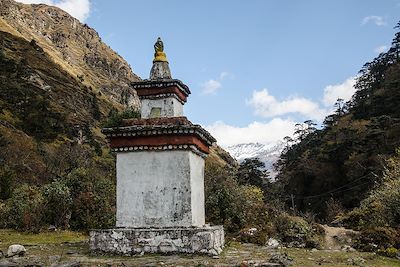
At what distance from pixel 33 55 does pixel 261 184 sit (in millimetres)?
60854

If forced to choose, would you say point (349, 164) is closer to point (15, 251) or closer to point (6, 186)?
point (6, 186)

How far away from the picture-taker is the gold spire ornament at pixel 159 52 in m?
14.5

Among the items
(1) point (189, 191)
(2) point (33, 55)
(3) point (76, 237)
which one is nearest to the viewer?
(1) point (189, 191)

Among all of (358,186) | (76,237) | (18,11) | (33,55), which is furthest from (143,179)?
(18,11)

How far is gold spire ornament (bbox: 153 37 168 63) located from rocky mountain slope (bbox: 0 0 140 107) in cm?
11132

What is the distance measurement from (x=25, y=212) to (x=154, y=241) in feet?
30.8

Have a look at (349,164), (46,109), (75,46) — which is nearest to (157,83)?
(349,164)

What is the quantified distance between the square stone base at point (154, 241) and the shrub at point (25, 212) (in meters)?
7.42

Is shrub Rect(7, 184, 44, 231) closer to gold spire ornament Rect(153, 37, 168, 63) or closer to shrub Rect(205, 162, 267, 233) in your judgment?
shrub Rect(205, 162, 267, 233)

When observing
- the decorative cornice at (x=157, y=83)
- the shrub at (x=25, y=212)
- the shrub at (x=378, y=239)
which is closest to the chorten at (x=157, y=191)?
the decorative cornice at (x=157, y=83)

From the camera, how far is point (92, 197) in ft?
69.4

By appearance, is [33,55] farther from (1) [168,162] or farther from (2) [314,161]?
(1) [168,162]

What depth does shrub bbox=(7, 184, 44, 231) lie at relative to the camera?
18.8 meters

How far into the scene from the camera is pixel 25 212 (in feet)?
62.7
